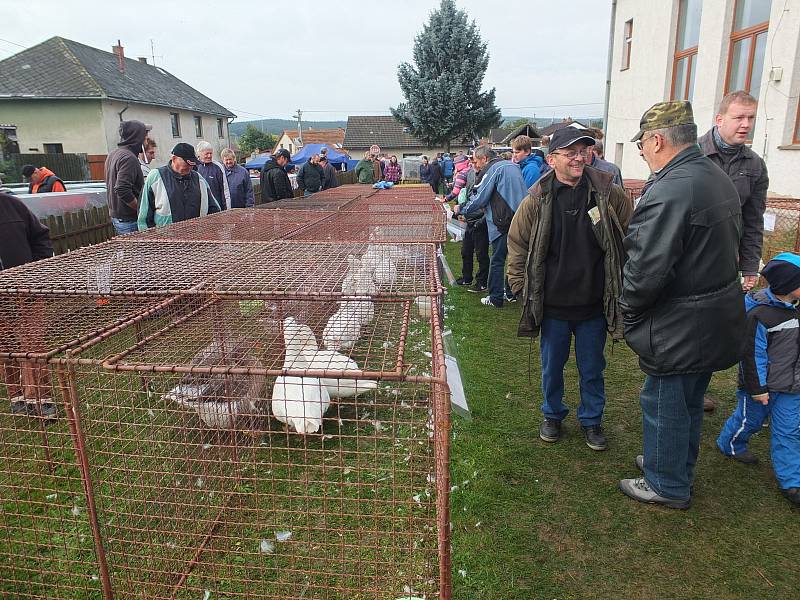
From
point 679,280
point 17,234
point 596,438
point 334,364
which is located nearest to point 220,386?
point 334,364

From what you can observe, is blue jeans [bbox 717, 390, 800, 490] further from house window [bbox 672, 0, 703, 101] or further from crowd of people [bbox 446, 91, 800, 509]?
house window [bbox 672, 0, 703, 101]

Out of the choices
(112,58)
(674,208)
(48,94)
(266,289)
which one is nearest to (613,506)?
(674,208)

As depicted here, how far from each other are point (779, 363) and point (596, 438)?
1.13m

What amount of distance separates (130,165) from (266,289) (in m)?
3.47

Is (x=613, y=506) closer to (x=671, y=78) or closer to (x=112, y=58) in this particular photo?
(x=671, y=78)

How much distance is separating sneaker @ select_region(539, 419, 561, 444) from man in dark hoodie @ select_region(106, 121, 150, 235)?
4425 millimetres

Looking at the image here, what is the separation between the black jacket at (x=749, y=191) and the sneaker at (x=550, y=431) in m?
1.70

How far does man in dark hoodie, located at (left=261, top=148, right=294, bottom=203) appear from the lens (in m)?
10.1

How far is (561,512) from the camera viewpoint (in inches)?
116

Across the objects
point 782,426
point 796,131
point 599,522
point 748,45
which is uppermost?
point 748,45

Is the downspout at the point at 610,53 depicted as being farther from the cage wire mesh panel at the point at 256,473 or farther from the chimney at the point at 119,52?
the chimney at the point at 119,52

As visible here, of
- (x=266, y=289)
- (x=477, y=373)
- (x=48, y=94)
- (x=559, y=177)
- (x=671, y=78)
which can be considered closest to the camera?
(x=266, y=289)

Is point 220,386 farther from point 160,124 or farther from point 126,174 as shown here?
point 160,124

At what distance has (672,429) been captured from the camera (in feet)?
9.07
